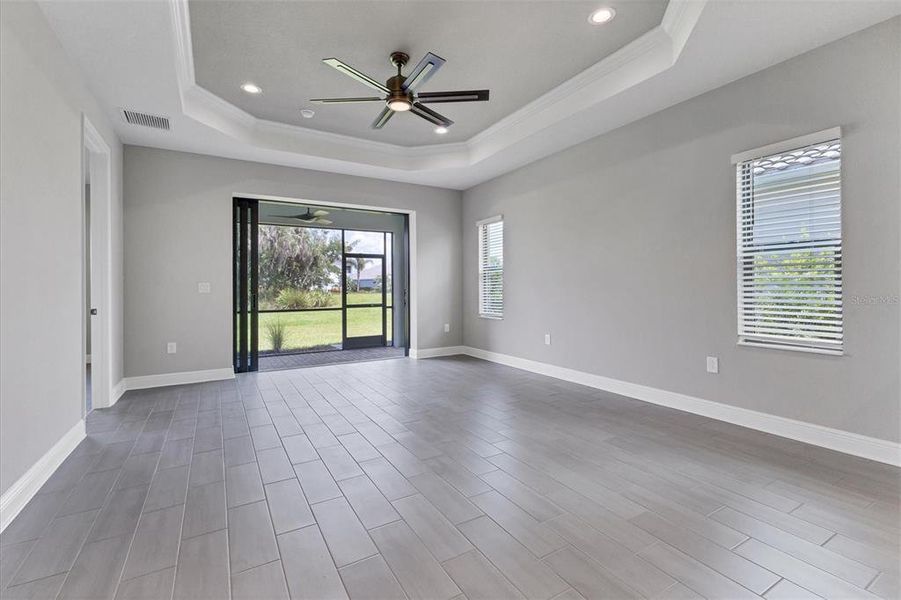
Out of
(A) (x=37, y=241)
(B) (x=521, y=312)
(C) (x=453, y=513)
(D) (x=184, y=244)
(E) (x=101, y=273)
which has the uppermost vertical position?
(D) (x=184, y=244)

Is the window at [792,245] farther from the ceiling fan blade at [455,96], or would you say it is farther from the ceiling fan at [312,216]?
the ceiling fan at [312,216]

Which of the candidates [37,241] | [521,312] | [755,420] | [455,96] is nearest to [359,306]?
[521,312]

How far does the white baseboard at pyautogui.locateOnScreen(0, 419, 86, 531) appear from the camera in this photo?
1.94 metres

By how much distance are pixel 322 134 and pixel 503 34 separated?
281 cm

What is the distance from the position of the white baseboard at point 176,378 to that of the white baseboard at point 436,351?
261 cm

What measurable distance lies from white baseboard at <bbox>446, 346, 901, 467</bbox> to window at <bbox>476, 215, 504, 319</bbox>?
152cm

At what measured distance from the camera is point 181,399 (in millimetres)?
4145

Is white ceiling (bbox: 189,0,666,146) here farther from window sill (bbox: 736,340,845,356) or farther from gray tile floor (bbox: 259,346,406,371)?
gray tile floor (bbox: 259,346,406,371)

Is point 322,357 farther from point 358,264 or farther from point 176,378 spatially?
point 176,378

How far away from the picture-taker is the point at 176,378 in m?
4.79

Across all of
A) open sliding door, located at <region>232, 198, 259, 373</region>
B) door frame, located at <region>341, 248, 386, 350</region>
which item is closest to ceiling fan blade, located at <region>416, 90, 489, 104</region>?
open sliding door, located at <region>232, 198, 259, 373</region>

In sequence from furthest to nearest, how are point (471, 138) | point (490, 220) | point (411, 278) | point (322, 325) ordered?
point (322, 325) < point (411, 278) < point (490, 220) < point (471, 138)

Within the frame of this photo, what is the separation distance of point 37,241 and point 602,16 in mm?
3908

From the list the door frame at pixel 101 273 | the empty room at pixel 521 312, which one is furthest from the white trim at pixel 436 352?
the door frame at pixel 101 273
